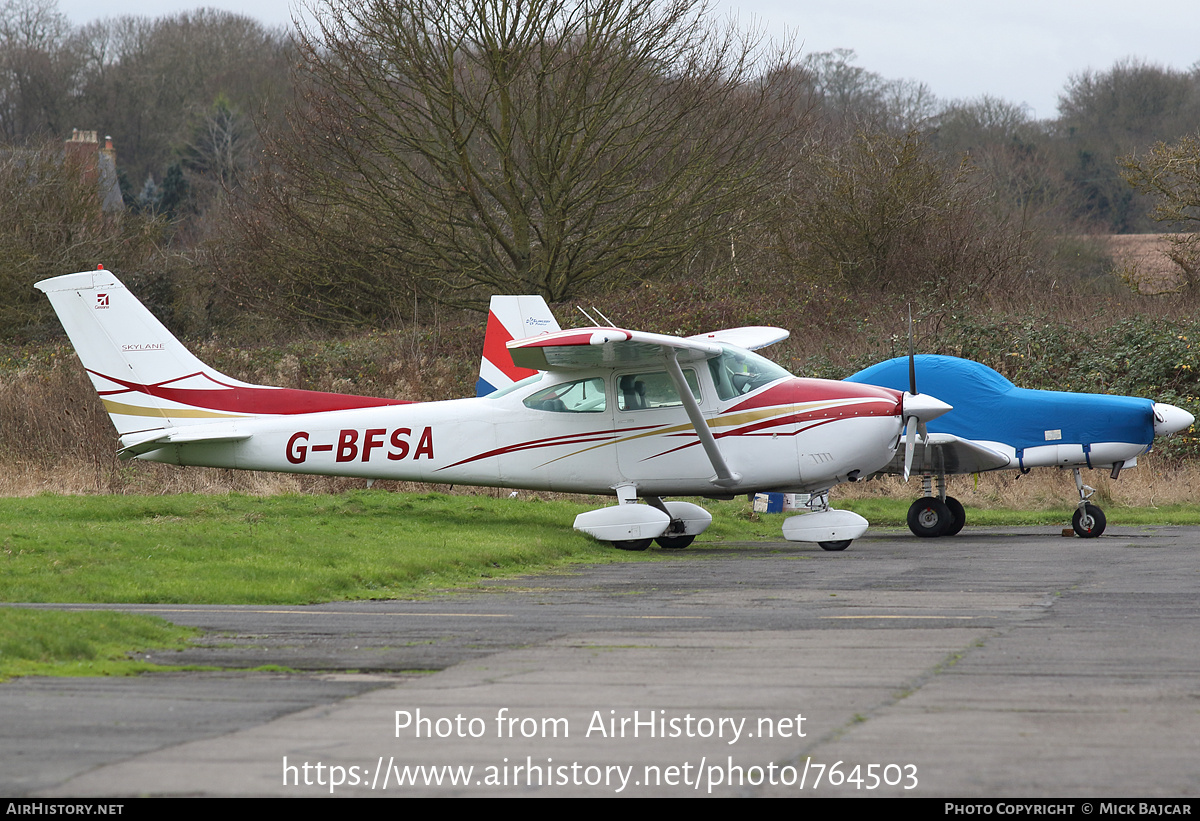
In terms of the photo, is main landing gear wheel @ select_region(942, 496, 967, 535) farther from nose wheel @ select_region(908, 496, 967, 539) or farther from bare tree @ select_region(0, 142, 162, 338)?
bare tree @ select_region(0, 142, 162, 338)

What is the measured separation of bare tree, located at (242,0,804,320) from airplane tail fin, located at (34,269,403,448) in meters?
11.9

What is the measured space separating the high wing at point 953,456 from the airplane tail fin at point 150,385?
6815 millimetres

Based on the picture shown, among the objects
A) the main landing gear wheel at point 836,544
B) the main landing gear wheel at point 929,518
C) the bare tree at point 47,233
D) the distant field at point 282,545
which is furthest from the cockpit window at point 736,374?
the bare tree at point 47,233

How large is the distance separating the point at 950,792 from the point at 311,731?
7.14 feet

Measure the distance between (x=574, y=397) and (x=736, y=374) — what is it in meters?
1.80

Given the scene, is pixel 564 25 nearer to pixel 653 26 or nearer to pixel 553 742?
pixel 653 26

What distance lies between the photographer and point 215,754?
4000 millimetres

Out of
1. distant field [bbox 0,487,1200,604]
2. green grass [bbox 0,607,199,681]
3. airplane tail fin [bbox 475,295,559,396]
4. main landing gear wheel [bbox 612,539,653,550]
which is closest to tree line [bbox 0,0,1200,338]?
airplane tail fin [bbox 475,295,559,396]

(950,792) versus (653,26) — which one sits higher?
(653,26)

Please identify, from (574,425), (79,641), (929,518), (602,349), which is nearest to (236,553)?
(79,641)

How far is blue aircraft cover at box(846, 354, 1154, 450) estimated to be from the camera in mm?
14719

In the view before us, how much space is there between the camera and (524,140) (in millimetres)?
26375

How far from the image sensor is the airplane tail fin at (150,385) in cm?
1429

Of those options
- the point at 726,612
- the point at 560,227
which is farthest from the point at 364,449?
the point at 560,227
